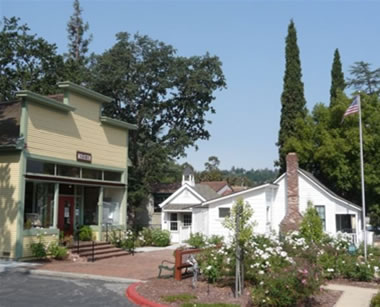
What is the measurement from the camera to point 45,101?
20.5 m

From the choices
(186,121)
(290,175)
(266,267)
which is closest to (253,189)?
(290,175)

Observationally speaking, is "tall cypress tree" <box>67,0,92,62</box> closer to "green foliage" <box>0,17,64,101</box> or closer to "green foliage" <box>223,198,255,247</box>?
"green foliage" <box>0,17,64,101</box>

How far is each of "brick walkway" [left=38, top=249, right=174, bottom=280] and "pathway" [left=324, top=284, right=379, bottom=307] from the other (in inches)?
250

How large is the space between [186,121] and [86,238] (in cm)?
2019

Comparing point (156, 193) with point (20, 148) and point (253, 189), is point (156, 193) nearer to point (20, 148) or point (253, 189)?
point (253, 189)

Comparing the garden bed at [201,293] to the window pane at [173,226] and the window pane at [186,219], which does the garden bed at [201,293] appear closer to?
the window pane at [186,219]

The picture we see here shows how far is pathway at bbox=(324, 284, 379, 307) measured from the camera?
10883mm

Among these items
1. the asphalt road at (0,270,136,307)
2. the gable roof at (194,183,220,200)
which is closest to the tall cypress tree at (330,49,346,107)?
the gable roof at (194,183,220,200)

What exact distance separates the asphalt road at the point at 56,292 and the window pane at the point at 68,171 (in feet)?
22.5

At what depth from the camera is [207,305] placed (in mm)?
10031

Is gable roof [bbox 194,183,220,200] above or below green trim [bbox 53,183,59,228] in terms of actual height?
above

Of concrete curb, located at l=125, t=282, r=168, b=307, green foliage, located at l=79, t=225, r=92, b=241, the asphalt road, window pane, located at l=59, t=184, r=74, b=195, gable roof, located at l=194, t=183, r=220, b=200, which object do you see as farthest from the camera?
gable roof, located at l=194, t=183, r=220, b=200

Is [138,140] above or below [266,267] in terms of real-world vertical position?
above

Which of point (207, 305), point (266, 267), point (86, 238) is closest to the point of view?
point (207, 305)
